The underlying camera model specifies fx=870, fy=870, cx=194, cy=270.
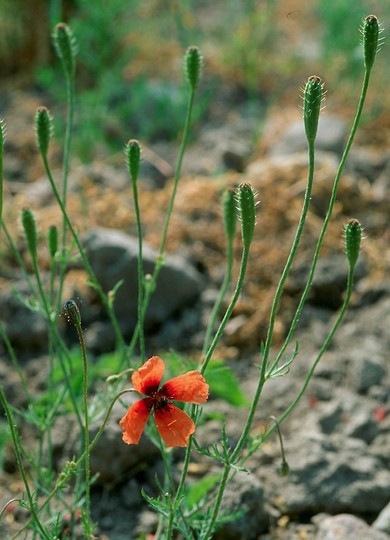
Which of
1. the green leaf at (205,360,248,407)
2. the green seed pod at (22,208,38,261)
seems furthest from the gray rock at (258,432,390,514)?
the green seed pod at (22,208,38,261)

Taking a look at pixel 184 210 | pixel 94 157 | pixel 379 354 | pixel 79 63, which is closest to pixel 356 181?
pixel 184 210

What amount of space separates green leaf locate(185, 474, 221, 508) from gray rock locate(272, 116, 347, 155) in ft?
7.79

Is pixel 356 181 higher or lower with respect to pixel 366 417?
higher

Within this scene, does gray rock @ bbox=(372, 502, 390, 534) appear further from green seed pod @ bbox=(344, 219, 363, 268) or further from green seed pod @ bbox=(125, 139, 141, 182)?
green seed pod @ bbox=(125, 139, 141, 182)

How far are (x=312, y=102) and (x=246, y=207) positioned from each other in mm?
250

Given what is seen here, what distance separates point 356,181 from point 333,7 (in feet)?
4.73

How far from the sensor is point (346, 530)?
2445 mm

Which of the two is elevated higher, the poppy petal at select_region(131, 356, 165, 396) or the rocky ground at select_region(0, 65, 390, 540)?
the poppy petal at select_region(131, 356, 165, 396)

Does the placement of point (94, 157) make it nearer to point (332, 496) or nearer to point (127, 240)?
point (127, 240)

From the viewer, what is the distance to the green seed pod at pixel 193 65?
2287 millimetres

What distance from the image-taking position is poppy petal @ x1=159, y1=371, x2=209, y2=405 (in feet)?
5.69

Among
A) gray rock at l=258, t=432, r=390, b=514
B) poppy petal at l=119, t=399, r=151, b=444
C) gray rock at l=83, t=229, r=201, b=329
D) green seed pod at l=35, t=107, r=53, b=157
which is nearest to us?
poppy petal at l=119, t=399, r=151, b=444

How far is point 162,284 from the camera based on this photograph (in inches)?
142

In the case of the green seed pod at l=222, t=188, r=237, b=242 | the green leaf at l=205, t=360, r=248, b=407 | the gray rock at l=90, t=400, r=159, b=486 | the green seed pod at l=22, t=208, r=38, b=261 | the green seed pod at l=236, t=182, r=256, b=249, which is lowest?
the gray rock at l=90, t=400, r=159, b=486
